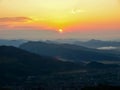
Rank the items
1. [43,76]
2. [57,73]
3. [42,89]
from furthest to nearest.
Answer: [57,73] < [43,76] < [42,89]

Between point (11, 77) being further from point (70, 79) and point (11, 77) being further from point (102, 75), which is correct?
point (102, 75)

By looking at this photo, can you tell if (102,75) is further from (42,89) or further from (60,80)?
(42,89)

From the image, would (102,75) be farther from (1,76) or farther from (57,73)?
(1,76)

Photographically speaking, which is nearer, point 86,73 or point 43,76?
point 43,76

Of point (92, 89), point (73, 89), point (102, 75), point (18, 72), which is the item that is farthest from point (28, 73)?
point (92, 89)

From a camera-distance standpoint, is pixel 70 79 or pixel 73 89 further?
pixel 70 79

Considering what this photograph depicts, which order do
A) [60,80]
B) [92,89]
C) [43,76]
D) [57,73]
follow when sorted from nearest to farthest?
[92,89]
[60,80]
[43,76]
[57,73]

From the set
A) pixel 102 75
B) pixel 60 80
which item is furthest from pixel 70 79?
pixel 102 75

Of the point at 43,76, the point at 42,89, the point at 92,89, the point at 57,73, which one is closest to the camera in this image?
the point at 92,89
